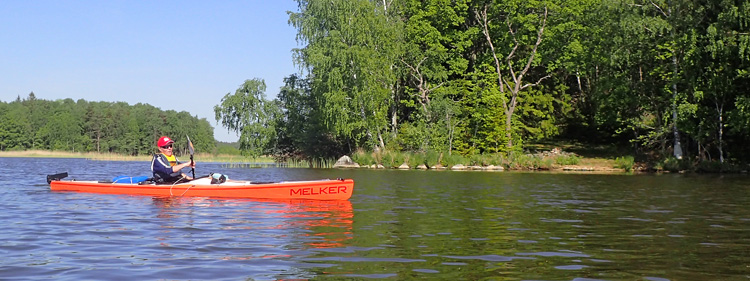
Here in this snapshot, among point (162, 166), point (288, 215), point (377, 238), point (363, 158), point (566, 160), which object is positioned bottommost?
point (377, 238)

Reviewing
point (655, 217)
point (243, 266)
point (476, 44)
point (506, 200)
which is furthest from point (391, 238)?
point (476, 44)

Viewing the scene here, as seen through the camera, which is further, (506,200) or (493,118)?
(493,118)

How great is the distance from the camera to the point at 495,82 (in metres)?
45.4

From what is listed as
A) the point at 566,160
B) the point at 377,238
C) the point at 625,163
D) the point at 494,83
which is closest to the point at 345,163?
the point at 494,83

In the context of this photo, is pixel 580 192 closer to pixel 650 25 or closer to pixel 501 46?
pixel 650 25

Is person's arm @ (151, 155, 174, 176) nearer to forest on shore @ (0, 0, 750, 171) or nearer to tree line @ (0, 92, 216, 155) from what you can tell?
forest on shore @ (0, 0, 750, 171)

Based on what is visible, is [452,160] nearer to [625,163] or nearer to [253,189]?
[625,163]

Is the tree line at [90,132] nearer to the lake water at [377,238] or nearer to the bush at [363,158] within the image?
the bush at [363,158]

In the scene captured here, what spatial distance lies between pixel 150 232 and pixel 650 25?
2781cm

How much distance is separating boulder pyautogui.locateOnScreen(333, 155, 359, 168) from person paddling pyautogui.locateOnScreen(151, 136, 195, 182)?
24.3m

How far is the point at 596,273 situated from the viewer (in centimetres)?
774

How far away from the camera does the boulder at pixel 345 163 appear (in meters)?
42.8

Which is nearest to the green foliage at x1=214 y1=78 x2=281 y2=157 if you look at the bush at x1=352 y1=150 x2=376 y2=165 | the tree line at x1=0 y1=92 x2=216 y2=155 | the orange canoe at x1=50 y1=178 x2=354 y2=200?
the bush at x1=352 y1=150 x2=376 y2=165

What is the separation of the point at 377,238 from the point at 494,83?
35026 millimetres
